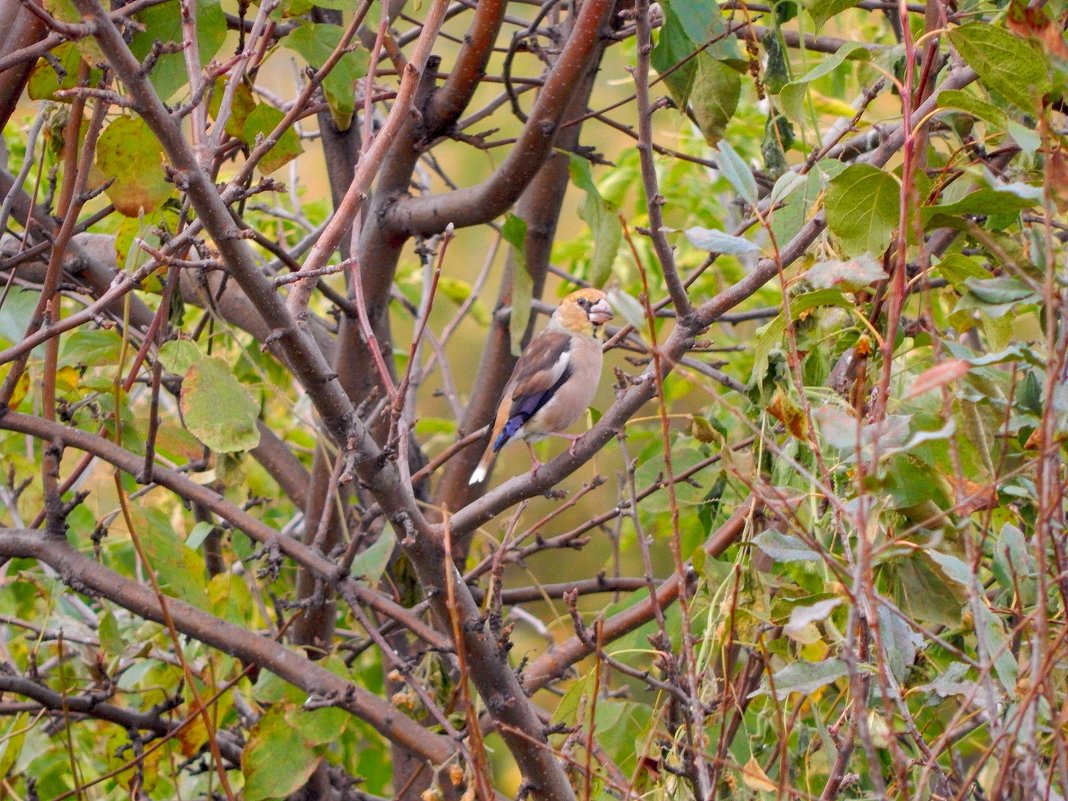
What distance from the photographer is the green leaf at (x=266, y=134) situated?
296 cm

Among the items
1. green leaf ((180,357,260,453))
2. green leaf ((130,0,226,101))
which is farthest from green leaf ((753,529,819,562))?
green leaf ((130,0,226,101))

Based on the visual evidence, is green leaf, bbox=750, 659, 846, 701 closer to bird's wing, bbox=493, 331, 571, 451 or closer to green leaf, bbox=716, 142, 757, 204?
green leaf, bbox=716, 142, 757, 204

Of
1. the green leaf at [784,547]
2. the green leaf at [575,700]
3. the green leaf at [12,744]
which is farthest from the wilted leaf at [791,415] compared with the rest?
the green leaf at [12,744]

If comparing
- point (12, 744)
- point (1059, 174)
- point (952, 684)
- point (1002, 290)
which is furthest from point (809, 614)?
point (12, 744)

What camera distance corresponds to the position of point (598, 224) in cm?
366

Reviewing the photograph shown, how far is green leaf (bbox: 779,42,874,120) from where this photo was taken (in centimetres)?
240

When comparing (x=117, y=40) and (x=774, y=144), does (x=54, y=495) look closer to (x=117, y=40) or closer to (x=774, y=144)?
(x=117, y=40)

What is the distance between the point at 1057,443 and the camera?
5.31 feet

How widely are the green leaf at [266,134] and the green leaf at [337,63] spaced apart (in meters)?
0.15

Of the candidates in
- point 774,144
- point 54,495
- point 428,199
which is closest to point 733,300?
point 774,144

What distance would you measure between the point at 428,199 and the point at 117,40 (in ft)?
6.10

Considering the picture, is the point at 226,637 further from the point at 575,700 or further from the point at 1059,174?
the point at 1059,174

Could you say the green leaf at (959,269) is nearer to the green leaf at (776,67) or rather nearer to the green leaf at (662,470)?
the green leaf at (776,67)

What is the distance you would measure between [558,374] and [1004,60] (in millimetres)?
2693
